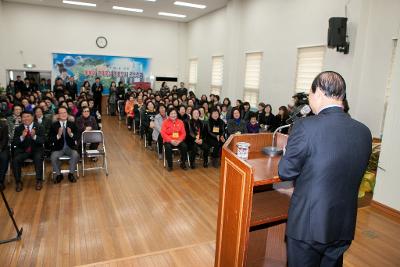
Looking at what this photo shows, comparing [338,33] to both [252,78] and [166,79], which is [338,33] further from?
[166,79]

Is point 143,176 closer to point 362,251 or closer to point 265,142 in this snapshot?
point 265,142

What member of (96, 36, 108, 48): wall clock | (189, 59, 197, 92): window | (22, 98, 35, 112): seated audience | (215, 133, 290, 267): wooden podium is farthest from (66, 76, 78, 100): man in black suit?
(215, 133, 290, 267): wooden podium

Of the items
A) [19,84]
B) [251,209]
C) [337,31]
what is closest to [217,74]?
[337,31]

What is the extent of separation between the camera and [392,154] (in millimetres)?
3893

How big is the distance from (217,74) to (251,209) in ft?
32.4

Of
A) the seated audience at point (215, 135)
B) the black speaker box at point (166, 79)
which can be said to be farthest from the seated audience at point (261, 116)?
the black speaker box at point (166, 79)

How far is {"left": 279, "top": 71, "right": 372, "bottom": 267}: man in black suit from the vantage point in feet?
4.69

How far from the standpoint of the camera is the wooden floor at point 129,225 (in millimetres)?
2834

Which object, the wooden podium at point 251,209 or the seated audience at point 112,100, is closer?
the wooden podium at point 251,209

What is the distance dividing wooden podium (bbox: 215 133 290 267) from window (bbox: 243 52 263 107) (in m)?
6.60

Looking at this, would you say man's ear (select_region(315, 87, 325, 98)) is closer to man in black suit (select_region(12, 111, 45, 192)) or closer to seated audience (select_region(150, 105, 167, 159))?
man in black suit (select_region(12, 111, 45, 192))

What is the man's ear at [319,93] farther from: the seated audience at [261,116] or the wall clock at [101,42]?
the wall clock at [101,42]

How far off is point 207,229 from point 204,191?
1.22 m

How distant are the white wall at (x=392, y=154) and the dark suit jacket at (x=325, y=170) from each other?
2.87 m
